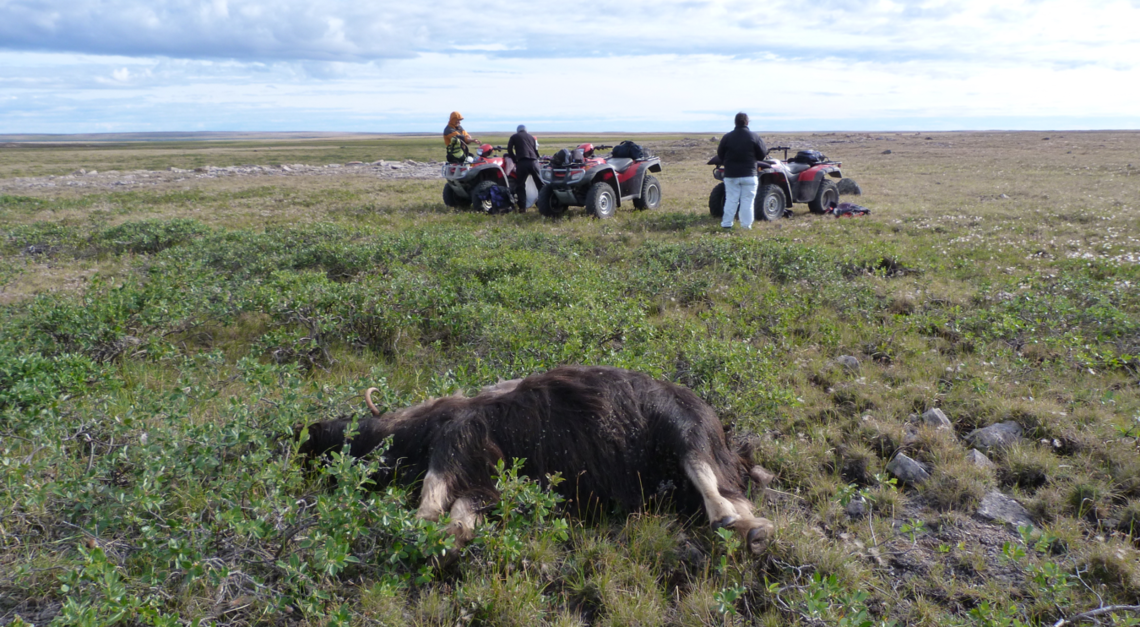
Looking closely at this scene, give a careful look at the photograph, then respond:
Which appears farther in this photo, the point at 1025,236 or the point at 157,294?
the point at 1025,236

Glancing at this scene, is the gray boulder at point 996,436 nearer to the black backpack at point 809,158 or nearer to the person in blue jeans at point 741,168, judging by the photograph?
the person in blue jeans at point 741,168

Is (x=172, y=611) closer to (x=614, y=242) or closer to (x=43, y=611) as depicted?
(x=43, y=611)

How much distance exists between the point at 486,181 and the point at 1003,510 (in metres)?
12.2

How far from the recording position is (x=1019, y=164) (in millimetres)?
26188

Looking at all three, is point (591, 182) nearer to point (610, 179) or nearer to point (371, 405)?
point (610, 179)

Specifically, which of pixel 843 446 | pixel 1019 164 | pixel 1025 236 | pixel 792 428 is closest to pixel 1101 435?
pixel 843 446

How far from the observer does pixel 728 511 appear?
2865 millimetres

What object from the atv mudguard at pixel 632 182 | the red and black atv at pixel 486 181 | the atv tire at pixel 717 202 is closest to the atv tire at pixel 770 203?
the atv tire at pixel 717 202

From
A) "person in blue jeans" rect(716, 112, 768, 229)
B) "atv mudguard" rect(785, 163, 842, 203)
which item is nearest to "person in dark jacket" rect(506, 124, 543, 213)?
"person in blue jeans" rect(716, 112, 768, 229)

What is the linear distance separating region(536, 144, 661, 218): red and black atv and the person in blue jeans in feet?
8.20

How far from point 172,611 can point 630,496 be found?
1.94 metres

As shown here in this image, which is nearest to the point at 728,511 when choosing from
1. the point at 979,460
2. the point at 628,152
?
the point at 979,460

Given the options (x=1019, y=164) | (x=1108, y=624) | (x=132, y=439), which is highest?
(x=1019, y=164)

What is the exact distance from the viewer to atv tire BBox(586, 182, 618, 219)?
12.6 meters
